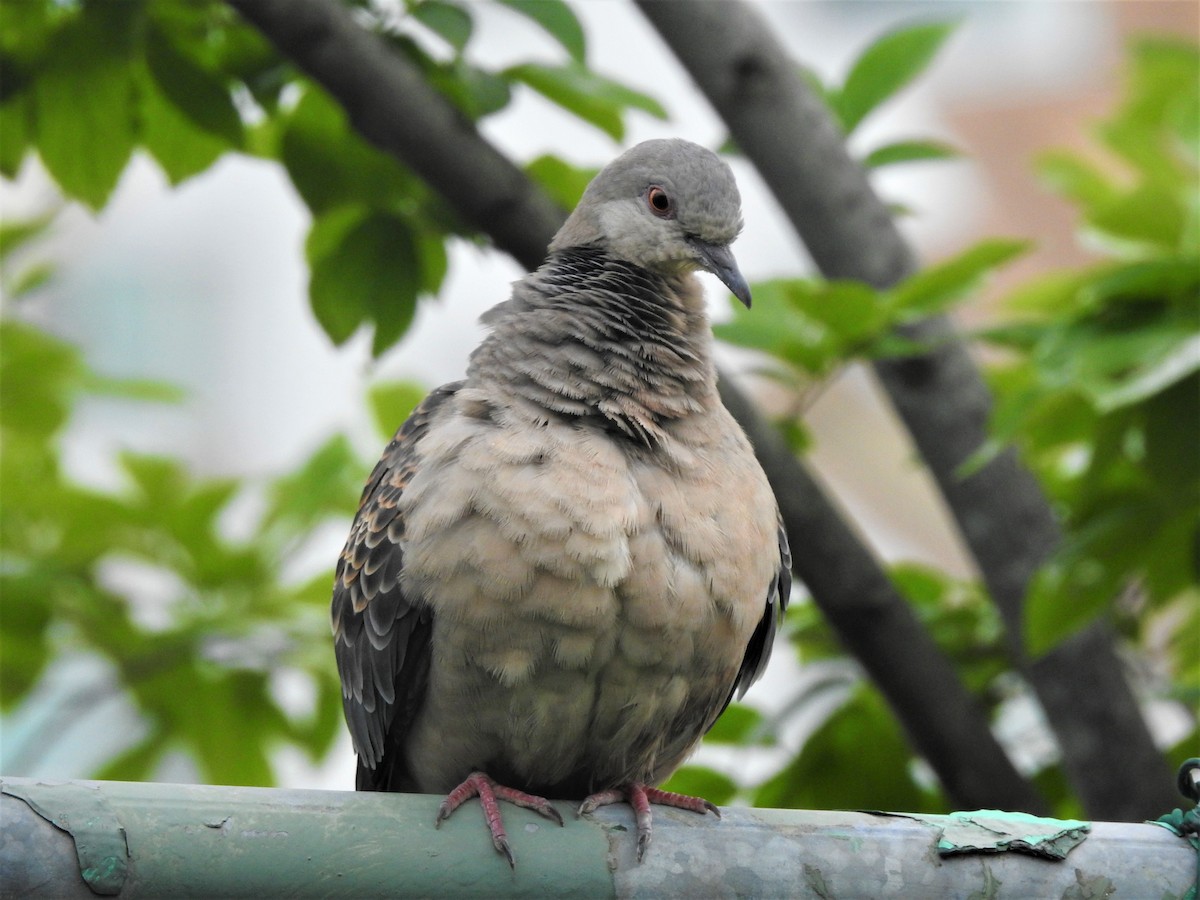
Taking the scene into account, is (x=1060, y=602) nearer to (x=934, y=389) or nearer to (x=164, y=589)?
(x=934, y=389)

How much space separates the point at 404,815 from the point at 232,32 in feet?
5.30

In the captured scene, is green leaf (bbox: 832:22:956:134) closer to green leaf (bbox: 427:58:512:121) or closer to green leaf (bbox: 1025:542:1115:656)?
green leaf (bbox: 427:58:512:121)

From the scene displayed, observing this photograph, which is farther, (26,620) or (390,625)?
(26,620)

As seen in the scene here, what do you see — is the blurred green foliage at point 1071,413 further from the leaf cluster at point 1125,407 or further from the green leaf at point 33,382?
the green leaf at point 33,382

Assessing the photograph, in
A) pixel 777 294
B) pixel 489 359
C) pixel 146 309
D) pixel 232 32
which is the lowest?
pixel 489 359

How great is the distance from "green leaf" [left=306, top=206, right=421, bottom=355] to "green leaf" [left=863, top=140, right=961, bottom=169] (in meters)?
0.97

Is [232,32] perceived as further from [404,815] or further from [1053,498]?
[1053,498]

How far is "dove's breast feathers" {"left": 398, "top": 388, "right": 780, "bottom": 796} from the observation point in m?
1.77

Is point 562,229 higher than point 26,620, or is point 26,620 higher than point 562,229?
point 562,229

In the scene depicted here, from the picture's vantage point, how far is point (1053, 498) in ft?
9.86

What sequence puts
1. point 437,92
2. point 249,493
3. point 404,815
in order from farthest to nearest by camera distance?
point 249,493 < point 437,92 < point 404,815

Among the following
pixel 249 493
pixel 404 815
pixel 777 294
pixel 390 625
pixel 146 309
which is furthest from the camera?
pixel 146 309

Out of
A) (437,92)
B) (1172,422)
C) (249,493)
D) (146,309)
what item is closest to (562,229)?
(437,92)

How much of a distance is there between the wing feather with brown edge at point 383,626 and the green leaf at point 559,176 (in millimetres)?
682
